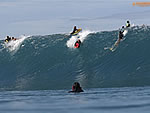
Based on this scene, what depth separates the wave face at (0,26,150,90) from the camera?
1387 inches

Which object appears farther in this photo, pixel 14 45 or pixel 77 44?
pixel 14 45

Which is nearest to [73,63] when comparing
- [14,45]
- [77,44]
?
[77,44]

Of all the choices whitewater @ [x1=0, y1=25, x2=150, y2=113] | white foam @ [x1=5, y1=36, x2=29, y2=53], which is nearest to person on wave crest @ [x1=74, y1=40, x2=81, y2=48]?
whitewater @ [x1=0, y1=25, x2=150, y2=113]

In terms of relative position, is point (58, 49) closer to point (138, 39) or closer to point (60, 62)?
point (60, 62)

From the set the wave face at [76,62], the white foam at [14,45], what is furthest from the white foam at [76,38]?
the white foam at [14,45]

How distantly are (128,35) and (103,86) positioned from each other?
496 inches

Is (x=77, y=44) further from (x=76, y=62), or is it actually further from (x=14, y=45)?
(x=14, y=45)

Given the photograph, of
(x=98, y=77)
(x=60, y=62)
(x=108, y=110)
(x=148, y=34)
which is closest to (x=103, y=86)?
(x=98, y=77)

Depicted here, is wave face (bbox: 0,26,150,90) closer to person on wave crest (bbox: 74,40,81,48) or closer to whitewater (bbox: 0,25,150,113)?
whitewater (bbox: 0,25,150,113)

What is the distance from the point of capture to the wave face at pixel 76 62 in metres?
35.2

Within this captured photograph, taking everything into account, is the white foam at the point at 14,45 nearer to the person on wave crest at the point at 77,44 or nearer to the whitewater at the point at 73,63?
the whitewater at the point at 73,63

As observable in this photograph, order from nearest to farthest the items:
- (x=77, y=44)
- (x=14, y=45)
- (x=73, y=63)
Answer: (x=73, y=63)
(x=77, y=44)
(x=14, y=45)

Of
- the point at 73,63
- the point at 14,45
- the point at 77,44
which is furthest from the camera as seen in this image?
the point at 14,45

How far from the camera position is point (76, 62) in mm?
41031
